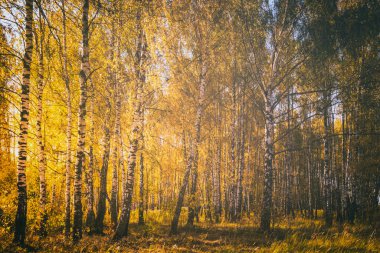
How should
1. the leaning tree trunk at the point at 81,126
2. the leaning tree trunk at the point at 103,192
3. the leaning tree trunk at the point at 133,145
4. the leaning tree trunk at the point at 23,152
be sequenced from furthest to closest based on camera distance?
the leaning tree trunk at the point at 103,192
the leaning tree trunk at the point at 133,145
the leaning tree trunk at the point at 81,126
the leaning tree trunk at the point at 23,152

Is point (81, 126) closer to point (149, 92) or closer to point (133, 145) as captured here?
point (133, 145)

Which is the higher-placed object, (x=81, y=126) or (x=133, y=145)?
(x=81, y=126)

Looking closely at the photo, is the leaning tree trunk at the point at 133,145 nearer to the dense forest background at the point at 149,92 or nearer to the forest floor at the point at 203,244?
the dense forest background at the point at 149,92

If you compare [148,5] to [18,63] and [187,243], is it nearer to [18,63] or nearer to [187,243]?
[18,63]

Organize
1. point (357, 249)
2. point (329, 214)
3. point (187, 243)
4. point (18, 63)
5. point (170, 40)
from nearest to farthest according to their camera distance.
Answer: point (357, 249)
point (187, 243)
point (18, 63)
point (170, 40)
point (329, 214)

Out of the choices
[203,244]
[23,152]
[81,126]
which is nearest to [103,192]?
[81,126]

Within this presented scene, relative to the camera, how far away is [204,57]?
33.5ft

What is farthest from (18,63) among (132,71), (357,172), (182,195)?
(357,172)

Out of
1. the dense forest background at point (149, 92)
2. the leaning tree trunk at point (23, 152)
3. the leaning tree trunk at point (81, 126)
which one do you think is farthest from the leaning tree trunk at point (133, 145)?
the leaning tree trunk at point (23, 152)

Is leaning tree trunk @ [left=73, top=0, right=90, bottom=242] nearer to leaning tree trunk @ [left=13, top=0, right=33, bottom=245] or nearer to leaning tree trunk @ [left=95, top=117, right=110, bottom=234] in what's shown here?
leaning tree trunk @ [left=13, top=0, right=33, bottom=245]

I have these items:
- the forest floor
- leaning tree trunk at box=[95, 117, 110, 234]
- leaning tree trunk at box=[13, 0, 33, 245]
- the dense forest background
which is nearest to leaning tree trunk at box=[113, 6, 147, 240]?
the dense forest background

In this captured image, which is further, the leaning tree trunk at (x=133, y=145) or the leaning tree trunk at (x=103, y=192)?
the leaning tree trunk at (x=103, y=192)

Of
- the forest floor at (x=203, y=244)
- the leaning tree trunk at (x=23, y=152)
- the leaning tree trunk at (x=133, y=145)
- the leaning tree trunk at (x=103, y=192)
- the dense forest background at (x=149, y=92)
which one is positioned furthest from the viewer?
the leaning tree trunk at (x=103, y=192)

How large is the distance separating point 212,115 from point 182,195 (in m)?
8.16
